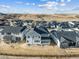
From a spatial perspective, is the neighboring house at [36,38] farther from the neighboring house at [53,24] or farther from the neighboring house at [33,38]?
the neighboring house at [53,24]

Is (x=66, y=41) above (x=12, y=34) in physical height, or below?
below

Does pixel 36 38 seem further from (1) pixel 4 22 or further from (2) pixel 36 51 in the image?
(1) pixel 4 22

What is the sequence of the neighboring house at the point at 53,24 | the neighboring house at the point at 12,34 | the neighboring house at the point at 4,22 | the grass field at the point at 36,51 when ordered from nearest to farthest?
the grass field at the point at 36,51 < the neighboring house at the point at 12,34 < the neighboring house at the point at 53,24 < the neighboring house at the point at 4,22

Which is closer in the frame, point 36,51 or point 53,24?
point 36,51

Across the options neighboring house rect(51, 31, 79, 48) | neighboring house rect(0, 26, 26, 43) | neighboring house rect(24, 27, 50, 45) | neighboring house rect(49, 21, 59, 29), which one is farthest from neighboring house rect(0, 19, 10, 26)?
neighboring house rect(51, 31, 79, 48)

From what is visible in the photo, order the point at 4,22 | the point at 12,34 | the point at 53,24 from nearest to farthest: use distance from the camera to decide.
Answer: the point at 12,34 → the point at 53,24 → the point at 4,22

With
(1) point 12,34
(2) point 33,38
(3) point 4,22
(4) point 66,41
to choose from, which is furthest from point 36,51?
(3) point 4,22

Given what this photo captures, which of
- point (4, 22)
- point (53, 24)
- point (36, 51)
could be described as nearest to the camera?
point (36, 51)

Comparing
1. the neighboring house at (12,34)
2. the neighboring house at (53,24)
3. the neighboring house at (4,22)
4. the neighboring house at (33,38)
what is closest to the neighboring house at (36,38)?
the neighboring house at (33,38)
